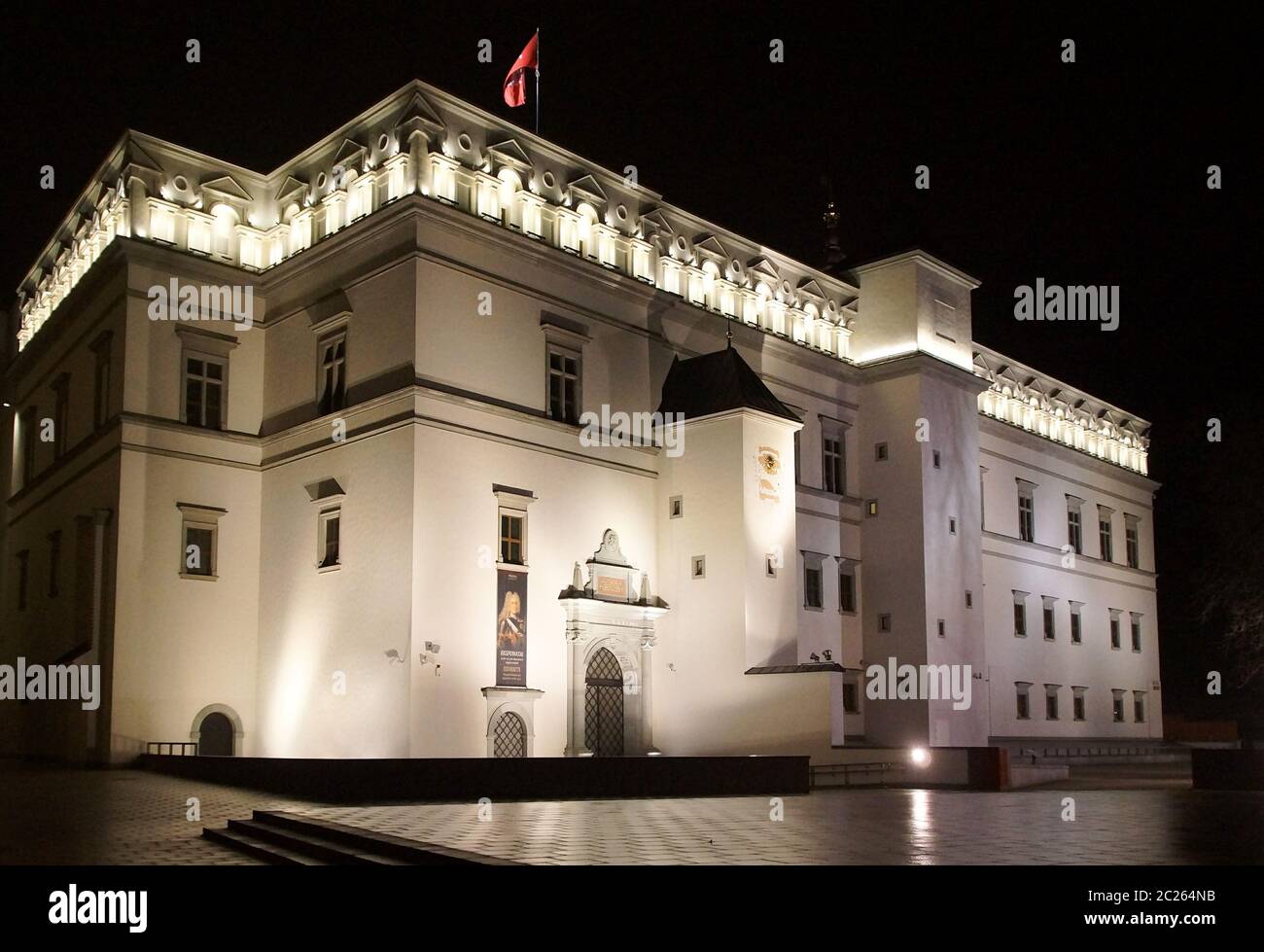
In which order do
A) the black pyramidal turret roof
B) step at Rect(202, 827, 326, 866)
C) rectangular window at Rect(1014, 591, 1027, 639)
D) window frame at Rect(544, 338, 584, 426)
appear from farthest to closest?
1. rectangular window at Rect(1014, 591, 1027, 639)
2. the black pyramidal turret roof
3. window frame at Rect(544, 338, 584, 426)
4. step at Rect(202, 827, 326, 866)

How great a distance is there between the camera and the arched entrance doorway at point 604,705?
102 ft

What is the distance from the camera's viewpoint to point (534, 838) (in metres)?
14.1

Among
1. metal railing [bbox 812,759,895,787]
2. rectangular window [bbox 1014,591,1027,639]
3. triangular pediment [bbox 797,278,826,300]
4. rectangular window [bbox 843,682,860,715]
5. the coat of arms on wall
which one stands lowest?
metal railing [bbox 812,759,895,787]

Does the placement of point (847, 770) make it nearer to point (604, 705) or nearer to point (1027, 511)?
point (604, 705)

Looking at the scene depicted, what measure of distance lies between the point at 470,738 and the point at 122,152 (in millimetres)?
16495

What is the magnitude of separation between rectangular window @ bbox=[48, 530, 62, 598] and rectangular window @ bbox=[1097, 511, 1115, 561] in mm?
41599

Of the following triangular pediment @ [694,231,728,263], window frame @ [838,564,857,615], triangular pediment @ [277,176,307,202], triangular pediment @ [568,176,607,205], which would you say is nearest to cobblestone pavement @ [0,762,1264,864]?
triangular pediment @ [277,176,307,202]

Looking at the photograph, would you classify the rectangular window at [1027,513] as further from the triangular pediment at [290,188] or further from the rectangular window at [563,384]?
the triangular pediment at [290,188]

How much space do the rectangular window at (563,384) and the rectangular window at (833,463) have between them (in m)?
10.7

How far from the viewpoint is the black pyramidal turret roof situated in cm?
3312

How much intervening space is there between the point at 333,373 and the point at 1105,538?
38654mm

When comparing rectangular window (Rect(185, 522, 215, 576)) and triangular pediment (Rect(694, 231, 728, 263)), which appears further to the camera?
triangular pediment (Rect(694, 231, 728, 263))

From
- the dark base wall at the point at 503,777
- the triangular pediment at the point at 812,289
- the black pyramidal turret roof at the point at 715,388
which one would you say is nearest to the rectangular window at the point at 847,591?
the black pyramidal turret roof at the point at 715,388

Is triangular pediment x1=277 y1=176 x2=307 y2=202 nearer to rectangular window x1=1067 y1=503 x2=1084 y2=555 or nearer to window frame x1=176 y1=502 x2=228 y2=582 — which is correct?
window frame x1=176 y1=502 x2=228 y2=582
